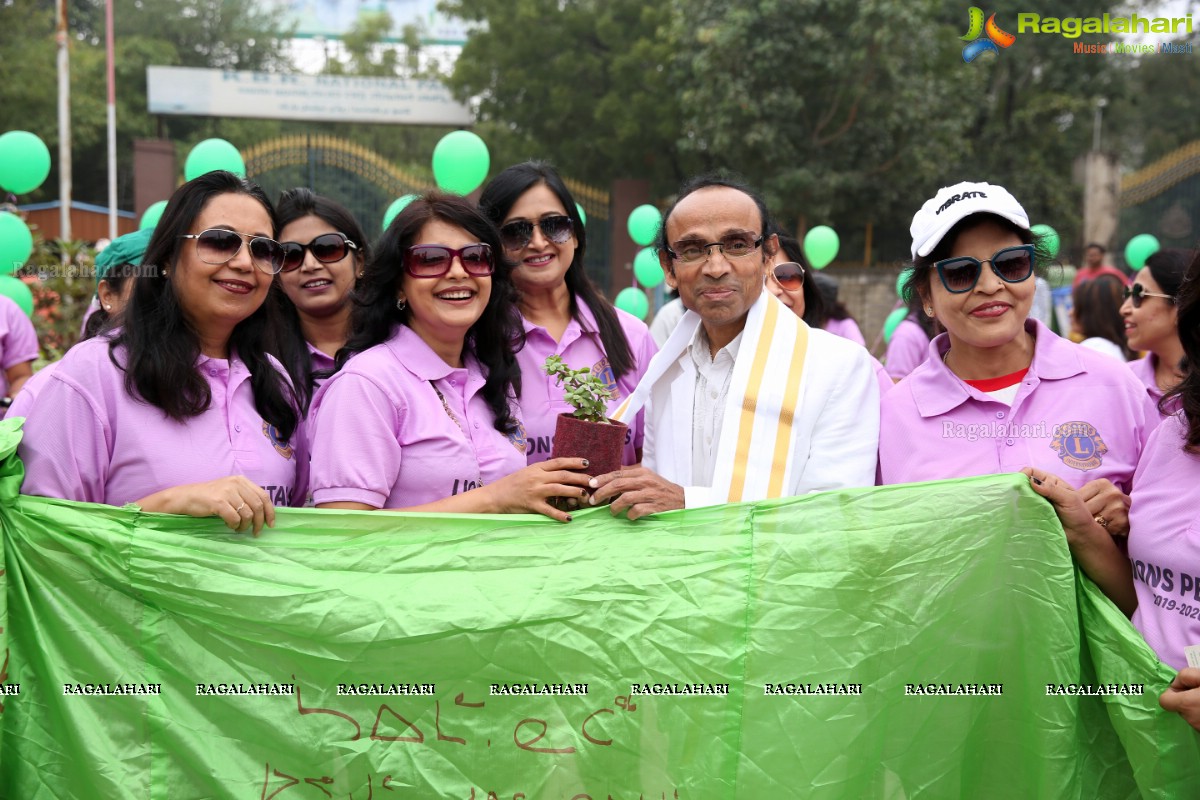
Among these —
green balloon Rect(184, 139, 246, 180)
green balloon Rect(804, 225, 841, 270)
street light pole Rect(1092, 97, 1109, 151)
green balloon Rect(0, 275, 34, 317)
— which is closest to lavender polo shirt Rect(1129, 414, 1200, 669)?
green balloon Rect(184, 139, 246, 180)

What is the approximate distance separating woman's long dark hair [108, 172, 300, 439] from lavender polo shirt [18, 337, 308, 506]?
4cm

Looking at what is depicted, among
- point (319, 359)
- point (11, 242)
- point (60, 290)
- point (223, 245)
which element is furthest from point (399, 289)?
point (60, 290)

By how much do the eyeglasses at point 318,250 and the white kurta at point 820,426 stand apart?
5.28 ft

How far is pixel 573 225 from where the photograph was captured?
3.54 m

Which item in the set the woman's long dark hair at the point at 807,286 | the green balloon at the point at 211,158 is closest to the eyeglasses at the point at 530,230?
the woman's long dark hair at the point at 807,286

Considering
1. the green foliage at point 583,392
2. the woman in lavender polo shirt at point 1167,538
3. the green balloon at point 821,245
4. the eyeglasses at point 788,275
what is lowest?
the woman in lavender polo shirt at point 1167,538

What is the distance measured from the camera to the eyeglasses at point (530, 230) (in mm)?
3451

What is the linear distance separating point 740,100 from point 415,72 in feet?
56.7

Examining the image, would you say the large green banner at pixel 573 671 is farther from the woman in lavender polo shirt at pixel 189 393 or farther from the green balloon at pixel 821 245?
the green balloon at pixel 821 245

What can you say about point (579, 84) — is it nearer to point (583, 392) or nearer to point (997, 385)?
point (997, 385)

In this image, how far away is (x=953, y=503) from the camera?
89.8 inches

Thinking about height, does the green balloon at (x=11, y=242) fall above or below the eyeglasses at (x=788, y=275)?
above

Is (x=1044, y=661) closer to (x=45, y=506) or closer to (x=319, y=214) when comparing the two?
(x=45, y=506)

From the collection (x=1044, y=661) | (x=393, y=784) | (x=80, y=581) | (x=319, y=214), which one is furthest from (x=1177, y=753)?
(x=319, y=214)
